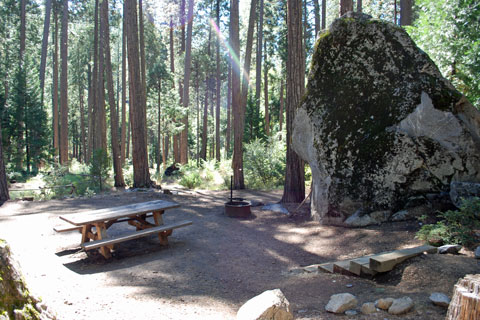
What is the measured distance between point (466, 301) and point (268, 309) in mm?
1492

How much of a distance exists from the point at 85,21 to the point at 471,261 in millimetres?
33571

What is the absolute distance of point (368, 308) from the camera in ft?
10.5

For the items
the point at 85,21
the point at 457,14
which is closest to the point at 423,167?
the point at 457,14

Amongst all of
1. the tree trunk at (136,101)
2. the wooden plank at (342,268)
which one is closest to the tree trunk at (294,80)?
the wooden plank at (342,268)

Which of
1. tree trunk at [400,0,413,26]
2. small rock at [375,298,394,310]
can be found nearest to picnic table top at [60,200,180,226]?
small rock at [375,298,394,310]

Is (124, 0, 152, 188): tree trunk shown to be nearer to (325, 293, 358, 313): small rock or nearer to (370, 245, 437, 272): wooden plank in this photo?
(370, 245, 437, 272): wooden plank

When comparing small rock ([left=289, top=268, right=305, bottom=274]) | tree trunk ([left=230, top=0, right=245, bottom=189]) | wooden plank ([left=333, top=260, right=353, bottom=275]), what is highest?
tree trunk ([left=230, top=0, right=245, bottom=189])

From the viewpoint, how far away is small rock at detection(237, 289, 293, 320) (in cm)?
295

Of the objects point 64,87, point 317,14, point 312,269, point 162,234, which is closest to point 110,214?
point 162,234

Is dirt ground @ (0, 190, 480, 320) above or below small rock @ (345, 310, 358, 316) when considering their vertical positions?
below

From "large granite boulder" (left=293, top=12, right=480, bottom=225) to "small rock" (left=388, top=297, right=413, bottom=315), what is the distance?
3592 mm

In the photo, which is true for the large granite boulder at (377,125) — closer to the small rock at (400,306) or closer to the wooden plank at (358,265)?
the wooden plank at (358,265)

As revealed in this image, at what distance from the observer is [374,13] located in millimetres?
23484

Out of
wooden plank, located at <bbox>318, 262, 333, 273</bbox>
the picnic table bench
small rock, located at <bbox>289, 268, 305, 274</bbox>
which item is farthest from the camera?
the picnic table bench
